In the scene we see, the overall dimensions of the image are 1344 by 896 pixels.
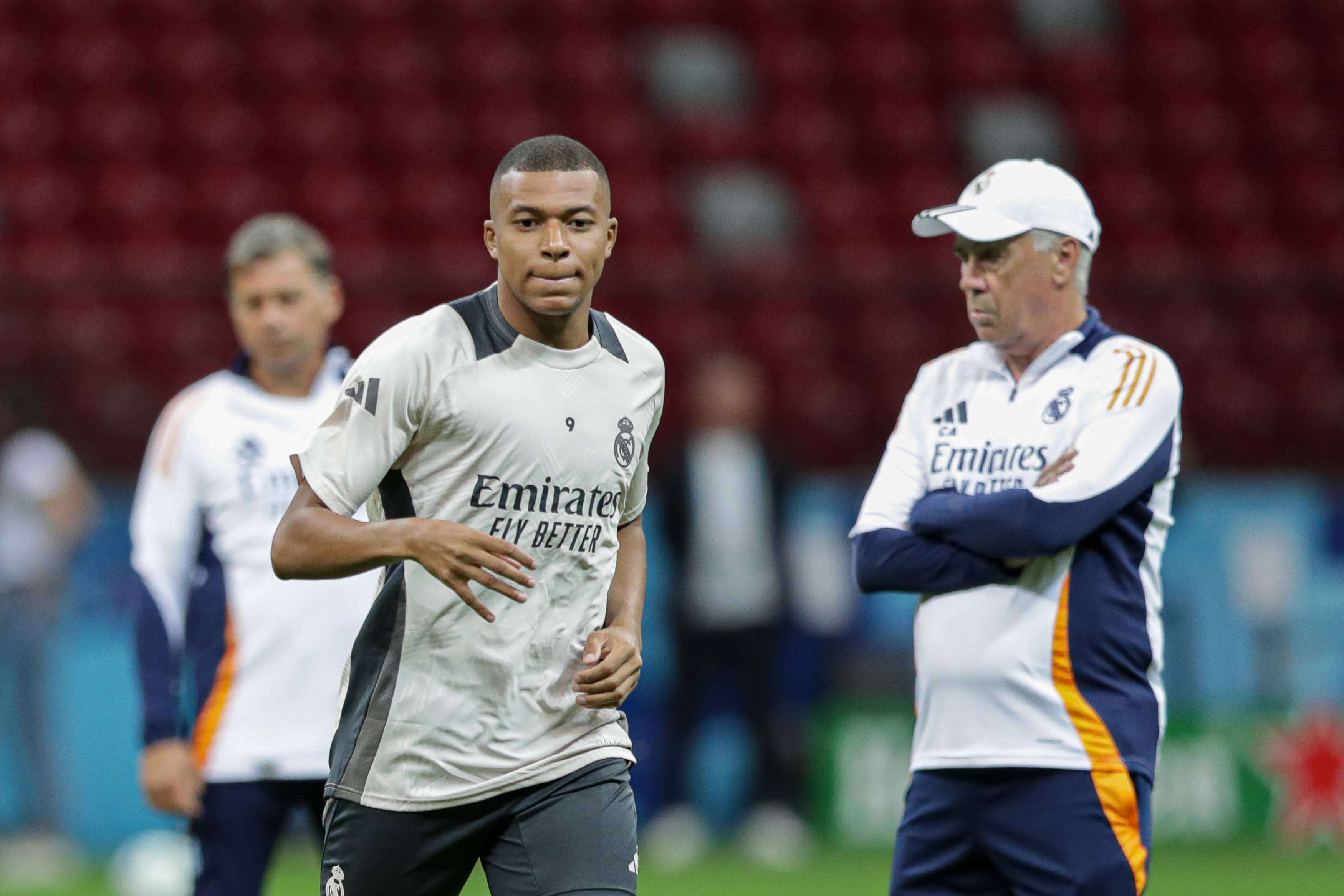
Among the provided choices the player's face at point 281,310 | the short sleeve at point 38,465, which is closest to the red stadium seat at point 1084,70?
the short sleeve at point 38,465

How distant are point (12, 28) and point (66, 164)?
1.52 metres

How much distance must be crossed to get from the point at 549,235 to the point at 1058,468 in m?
1.34

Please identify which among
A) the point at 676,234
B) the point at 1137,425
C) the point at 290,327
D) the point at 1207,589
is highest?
the point at 676,234

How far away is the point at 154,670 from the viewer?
474 cm

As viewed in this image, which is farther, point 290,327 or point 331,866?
point 290,327

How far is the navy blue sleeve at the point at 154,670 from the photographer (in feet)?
15.4

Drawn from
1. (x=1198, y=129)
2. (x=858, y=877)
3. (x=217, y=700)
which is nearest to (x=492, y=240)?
(x=217, y=700)

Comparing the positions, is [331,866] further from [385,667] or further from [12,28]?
[12,28]

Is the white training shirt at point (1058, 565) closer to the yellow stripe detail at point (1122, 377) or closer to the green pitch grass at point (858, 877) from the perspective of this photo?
the yellow stripe detail at point (1122, 377)

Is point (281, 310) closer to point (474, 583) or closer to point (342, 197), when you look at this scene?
point (474, 583)

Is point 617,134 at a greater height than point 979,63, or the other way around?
point 979,63

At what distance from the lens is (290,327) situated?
482cm

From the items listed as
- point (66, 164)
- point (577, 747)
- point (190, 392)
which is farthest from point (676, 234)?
point (577, 747)

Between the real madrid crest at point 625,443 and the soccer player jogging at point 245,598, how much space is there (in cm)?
121
